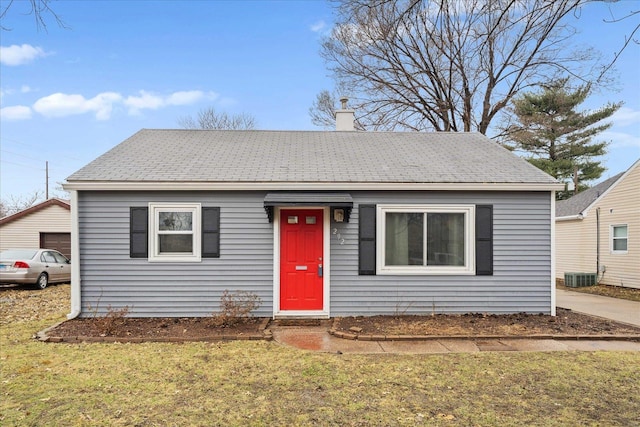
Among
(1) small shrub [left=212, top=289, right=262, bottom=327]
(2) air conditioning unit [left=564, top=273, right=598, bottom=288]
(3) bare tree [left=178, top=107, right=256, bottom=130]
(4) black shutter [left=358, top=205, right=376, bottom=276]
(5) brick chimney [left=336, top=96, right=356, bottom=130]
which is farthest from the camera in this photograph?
(3) bare tree [left=178, top=107, right=256, bottom=130]

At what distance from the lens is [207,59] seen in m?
14.4

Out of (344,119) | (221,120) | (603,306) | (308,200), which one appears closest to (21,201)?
(221,120)

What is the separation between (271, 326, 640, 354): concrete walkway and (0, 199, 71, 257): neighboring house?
14.6m

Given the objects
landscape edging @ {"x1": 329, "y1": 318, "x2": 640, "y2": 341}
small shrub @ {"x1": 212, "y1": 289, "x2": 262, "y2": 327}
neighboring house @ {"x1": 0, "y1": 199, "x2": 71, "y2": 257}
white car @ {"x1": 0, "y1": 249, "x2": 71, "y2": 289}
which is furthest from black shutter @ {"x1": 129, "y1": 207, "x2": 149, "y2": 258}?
neighboring house @ {"x1": 0, "y1": 199, "x2": 71, "y2": 257}

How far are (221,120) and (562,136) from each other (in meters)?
23.1

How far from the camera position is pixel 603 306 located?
9.51m

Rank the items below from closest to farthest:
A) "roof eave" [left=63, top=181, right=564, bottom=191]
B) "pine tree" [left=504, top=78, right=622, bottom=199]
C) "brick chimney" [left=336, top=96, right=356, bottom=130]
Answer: "roof eave" [left=63, top=181, right=564, bottom=191] < "brick chimney" [left=336, top=96, right=356, bottom=130] < "pine tree" [left=504, top=78, right=622, bottom=199]

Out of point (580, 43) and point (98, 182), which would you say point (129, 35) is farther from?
point (580, 43)

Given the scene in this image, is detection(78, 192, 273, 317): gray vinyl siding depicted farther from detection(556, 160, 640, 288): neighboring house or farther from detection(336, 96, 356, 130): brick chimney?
detection(556, 160, 640, 288): neighboring house

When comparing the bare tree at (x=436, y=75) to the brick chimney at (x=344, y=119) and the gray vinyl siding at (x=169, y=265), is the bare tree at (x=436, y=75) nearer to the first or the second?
the brick chimney at (x=344, y=119)

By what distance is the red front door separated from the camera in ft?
24.2

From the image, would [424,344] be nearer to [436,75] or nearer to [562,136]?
[436,75]

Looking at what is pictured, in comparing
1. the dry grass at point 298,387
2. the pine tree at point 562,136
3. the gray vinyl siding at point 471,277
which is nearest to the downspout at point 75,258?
the dry grass at point 298,387

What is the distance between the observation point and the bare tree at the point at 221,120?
27.1m
